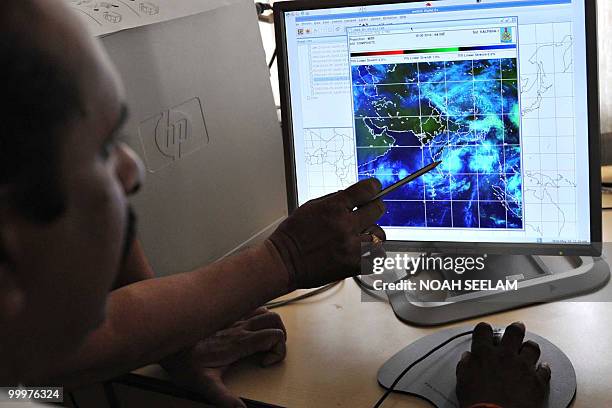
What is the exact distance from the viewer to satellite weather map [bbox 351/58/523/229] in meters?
0.99

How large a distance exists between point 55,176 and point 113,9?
26.9 inches

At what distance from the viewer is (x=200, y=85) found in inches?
45.6

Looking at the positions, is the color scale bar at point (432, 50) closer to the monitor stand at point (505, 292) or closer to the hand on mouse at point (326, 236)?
the hand on mouse at point (326, 236)

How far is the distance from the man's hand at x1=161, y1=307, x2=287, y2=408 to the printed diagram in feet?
1.49

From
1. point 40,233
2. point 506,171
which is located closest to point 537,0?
point 506,171

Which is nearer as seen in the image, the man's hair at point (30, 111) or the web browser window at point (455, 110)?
the man's hair at point (30, 111)

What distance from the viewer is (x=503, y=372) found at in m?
0.88

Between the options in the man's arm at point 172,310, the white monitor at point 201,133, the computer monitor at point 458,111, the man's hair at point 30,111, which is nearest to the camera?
the man's hair at point 30,111

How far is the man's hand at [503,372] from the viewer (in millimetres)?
851

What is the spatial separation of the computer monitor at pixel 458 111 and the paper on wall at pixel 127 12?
0.16m

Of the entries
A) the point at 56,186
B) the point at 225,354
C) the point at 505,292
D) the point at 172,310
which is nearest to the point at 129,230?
the point at 56,186

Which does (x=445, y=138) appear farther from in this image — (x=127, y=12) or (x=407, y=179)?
(x=127, y=12)

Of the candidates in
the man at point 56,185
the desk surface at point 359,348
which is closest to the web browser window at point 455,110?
the desk surface at point 359,348

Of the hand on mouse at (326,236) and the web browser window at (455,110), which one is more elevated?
the web browser window at (455,110)
